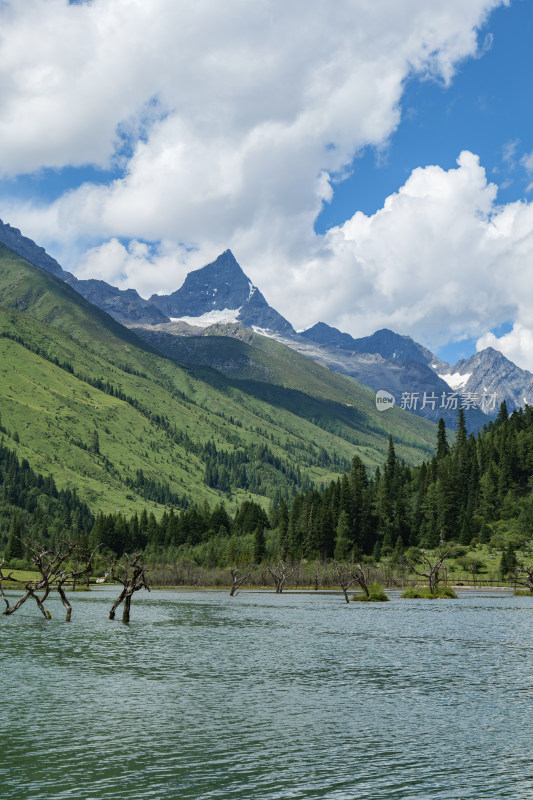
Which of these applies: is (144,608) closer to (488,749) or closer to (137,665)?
(137,665)

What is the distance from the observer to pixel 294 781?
1220 inches

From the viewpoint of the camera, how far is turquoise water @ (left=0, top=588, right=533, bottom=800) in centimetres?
3095

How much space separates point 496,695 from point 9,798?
1375 inches

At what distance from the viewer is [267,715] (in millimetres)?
44562

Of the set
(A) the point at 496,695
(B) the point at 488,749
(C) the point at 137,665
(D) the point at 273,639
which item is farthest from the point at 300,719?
(D) the point at 273,639

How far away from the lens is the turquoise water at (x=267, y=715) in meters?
31.0

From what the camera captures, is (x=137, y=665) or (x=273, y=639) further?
(x=273, y=639)

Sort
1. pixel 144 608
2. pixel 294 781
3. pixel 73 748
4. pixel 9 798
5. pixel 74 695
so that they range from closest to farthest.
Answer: pixel 9 798, pixel 294 781, pixel 73 748, pixel 74 695, pixel 144 608

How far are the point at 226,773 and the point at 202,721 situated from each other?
1159 cm

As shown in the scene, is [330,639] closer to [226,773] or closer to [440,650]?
[440,650]

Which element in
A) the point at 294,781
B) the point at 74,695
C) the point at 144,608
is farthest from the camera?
the point at 144,608

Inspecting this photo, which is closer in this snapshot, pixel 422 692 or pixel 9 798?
pixel 9 798

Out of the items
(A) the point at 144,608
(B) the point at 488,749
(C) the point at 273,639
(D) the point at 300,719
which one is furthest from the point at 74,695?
(A) the point at 144,608

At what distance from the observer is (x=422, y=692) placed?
171 ft
